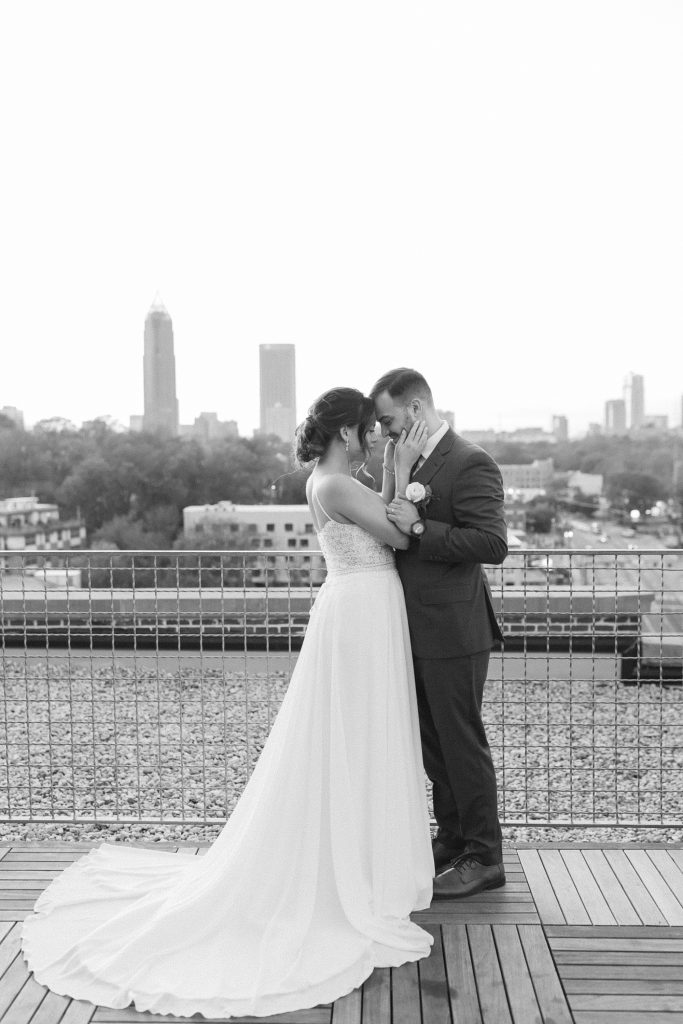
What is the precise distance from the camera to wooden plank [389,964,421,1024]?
2.15 m

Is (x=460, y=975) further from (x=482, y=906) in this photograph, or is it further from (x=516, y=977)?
(x=482, y=906)

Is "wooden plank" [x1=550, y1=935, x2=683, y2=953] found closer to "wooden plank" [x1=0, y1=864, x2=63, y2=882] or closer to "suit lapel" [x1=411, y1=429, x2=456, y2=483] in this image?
"suit lapel" [x1=411, y1=429, x2=456, y2=483]

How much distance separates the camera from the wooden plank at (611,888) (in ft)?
8.84

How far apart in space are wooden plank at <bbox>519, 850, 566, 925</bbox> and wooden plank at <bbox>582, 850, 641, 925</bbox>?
165mm

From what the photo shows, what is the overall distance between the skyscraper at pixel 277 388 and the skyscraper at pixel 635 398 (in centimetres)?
2150

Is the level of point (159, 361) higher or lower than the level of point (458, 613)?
higher

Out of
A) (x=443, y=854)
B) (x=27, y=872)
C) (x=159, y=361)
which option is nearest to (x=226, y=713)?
(x=27, y=872)

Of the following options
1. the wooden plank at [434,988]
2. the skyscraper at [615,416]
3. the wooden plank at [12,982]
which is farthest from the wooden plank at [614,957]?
the skyscraper at [615,416]

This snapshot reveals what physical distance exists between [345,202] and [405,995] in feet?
152

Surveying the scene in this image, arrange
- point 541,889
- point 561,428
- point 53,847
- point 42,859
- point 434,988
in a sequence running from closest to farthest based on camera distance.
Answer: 1. point 434,988
2. point 541,889
3. point 42,859
4. point 53,847
5. point 561,428

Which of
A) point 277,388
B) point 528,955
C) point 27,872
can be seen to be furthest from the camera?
point 277,388

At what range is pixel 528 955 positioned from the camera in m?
2.45

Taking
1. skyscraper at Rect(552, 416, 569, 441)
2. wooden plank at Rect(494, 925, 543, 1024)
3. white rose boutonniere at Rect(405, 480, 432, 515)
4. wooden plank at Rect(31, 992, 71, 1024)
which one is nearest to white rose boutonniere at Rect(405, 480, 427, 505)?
white rose boutonniere at Rect(405, 480, 432, 515)

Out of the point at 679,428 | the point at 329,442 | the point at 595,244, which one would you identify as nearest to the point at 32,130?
the point at 595,244
